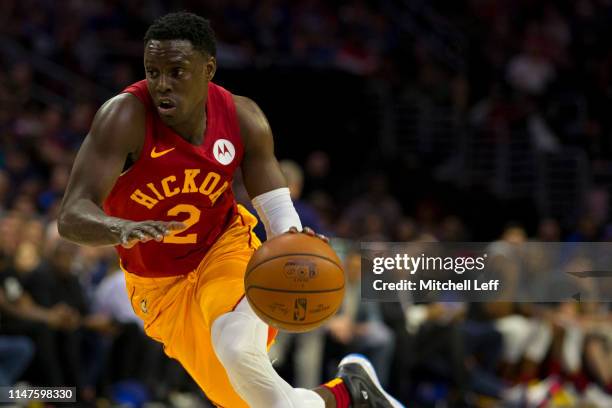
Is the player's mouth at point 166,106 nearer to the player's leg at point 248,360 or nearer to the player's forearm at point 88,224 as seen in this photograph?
the player's forearm at point 88,224

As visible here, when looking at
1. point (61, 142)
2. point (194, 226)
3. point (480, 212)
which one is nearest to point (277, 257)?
point (194, 226)

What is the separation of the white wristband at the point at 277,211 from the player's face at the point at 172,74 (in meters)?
0.60

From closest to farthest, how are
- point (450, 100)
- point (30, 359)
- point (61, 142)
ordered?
1. point (30, 359)
2. point (61, 142)
3. point (450, 100)

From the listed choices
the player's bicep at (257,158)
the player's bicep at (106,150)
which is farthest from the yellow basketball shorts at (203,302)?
the player's bicep at (106,150)

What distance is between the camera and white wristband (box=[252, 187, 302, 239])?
5.15 metres

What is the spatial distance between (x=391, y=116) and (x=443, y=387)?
5500mm

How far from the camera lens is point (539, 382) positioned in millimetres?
9820

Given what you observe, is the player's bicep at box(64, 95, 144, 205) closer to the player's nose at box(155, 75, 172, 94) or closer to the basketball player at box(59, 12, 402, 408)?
the basketball player at box(59, 12, 402, 408)

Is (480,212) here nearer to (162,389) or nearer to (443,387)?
(443,387)

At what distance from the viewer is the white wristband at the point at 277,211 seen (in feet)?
16.9

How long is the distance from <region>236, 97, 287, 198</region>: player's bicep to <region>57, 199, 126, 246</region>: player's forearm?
950 mm

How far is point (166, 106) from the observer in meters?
4.82

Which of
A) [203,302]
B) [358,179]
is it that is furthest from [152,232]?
[358,179]

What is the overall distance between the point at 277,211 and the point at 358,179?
8.35 m
